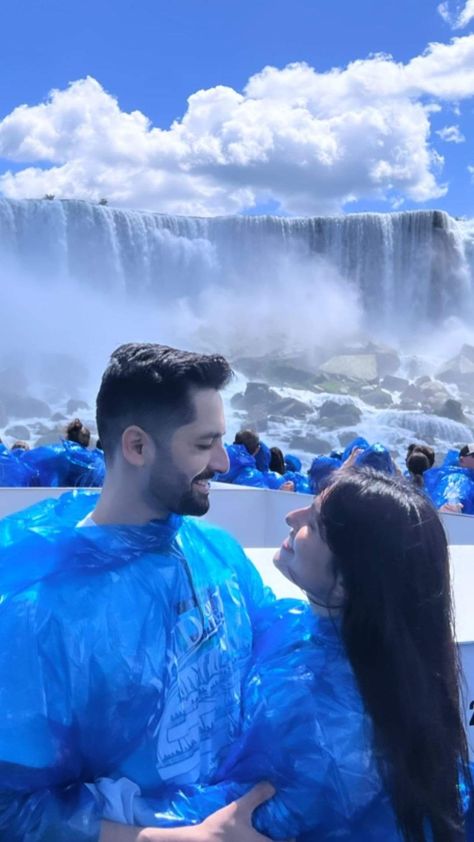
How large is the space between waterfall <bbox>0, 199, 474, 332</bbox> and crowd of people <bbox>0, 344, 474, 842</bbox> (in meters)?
18.4

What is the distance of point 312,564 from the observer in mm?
943

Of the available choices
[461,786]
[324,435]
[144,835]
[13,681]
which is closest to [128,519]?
[13,681]

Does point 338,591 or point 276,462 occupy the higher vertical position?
point 338,591

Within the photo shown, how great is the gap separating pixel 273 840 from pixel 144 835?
0.14m

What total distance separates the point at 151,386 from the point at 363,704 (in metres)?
0.42

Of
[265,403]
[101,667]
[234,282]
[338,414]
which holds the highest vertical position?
[234,282]

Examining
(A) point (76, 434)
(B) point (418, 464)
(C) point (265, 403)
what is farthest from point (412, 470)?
(C) point (265, 403)

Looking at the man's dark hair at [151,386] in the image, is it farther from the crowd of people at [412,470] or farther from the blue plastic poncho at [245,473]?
the blue plastic poncho at [245,473]

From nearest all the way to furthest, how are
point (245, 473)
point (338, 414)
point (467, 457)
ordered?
point (467, 457), point (245, 473), point (338, 414)

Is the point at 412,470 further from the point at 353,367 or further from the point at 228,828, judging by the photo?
the point at 353,367

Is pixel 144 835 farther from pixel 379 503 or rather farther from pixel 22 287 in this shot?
pixel 22 287

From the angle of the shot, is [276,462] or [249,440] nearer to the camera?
[249,440]

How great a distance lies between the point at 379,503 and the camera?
92cm

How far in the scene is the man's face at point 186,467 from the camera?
96 centimetres
